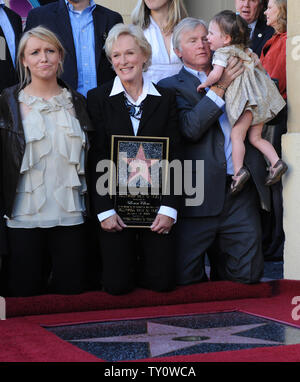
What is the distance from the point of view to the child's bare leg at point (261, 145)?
4762 millimetres

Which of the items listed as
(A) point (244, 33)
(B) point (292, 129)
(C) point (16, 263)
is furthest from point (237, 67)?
(C) point (16, 263)

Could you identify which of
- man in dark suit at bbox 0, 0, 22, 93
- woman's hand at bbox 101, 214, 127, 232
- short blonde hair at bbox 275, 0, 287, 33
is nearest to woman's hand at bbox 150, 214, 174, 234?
woman's hand at bbox 101, 214, 127, 232

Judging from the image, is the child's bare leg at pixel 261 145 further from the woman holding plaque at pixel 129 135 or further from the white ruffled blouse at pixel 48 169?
the white ruffled blouse at pixel 48 169

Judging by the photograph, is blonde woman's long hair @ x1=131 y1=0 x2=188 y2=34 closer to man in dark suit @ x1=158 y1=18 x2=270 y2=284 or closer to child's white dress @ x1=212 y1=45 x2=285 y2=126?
man in dark suit @ x1=158 y1=18 x2=270 y2=284

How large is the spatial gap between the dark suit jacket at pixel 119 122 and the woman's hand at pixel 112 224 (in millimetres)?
72

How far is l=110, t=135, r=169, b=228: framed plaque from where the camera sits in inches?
180

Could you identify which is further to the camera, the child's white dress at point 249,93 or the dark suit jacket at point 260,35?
the dark suit jacket at point 260,35

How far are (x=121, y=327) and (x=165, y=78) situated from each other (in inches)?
70.5

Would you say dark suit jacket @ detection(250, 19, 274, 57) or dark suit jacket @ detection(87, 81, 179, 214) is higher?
dark suit jacket @ detection(250, 19, 274, 57)

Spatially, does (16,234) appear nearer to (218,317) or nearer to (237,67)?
(218,317)

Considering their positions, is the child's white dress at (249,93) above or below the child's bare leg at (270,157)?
above

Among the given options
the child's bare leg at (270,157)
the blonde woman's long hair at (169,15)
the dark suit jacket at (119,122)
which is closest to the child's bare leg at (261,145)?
the child's bare leg at (270,157)

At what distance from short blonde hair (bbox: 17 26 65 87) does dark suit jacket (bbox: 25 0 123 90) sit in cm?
42

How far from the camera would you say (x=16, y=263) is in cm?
440
